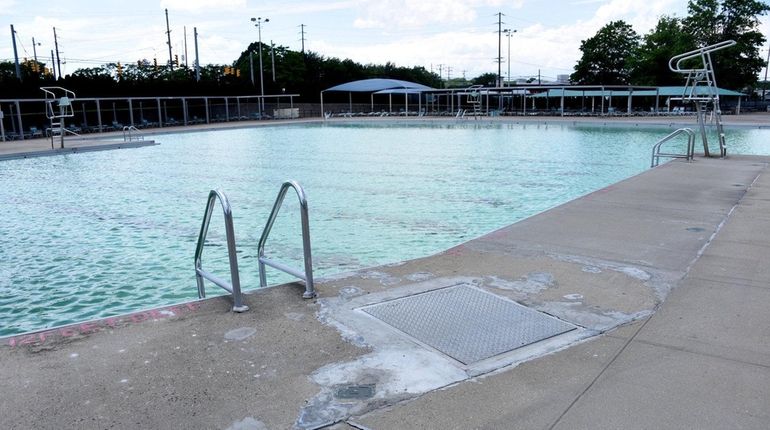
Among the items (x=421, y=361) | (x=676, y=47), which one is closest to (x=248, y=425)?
(x=421, y=361)

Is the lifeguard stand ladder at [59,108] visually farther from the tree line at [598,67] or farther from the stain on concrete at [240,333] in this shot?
the stain on concrete at [240,333]

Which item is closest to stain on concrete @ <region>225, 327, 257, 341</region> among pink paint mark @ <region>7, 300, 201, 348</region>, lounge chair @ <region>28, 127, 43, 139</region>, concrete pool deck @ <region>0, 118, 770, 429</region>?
concrete pool deck @ <region>0, 118, 770, 429</region>

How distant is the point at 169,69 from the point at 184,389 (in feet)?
217

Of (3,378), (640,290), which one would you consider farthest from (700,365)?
(3,378)

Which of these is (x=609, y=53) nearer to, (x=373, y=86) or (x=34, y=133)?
(x=373, y=86)

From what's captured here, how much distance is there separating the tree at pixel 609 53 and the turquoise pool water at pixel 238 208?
53019 mm

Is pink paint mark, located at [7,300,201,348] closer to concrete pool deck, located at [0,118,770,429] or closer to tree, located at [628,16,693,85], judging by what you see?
concrete pool deck, located at [0,118,770,429]

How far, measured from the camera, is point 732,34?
193 feet

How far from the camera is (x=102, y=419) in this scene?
9.23ft

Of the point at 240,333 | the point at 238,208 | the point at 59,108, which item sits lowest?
the point at 238,208

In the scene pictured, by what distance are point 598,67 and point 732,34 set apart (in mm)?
15155

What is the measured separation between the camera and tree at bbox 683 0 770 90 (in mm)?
56750

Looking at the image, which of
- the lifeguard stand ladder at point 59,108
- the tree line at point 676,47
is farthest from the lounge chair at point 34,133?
the tree line at point 676,47

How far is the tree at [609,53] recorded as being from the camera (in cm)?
7006
